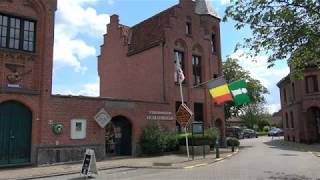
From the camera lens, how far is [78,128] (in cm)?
2381

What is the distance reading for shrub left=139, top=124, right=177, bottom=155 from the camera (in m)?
27.3

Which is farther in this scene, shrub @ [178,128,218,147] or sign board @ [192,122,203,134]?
shrub @ [178,128,218,147]

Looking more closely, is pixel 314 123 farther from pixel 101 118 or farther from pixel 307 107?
pixel 101 118

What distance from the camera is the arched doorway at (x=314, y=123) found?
44.8 metres

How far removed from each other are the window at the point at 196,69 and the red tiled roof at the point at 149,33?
4.26 metres

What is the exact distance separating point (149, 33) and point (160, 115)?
347 inches

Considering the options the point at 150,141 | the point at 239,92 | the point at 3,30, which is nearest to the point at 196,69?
the point at 239,92

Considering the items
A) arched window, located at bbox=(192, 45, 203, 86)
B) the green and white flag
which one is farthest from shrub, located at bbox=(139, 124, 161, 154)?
arched window, located at bbox=(192, 45, 203, 86)

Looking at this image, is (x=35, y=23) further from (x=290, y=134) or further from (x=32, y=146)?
(x=290, y=134)

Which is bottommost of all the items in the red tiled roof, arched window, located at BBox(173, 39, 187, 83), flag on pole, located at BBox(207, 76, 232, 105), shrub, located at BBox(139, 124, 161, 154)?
shrub, located at BBox(139, 124, 161, 154)

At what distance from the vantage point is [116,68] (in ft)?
124

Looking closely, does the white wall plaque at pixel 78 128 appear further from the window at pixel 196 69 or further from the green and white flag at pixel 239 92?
the window at pixel 196 69

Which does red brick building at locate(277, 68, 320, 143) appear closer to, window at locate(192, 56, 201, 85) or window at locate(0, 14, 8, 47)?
window at locate(192, 56, 201, 85)

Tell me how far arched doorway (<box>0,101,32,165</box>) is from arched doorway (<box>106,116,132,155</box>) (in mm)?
7245
